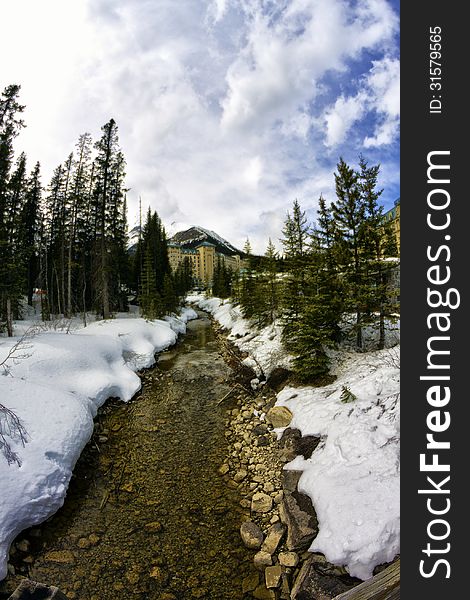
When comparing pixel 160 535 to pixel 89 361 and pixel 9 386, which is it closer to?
pixel 9 386

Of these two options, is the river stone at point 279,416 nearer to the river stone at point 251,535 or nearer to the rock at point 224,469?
the rock at point 224,469

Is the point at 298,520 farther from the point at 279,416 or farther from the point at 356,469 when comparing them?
the point at 279,416

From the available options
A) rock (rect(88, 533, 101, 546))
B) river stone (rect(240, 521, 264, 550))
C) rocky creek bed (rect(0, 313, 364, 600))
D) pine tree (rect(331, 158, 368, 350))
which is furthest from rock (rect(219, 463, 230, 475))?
pine tree (rect(331, 158, 368, 350))

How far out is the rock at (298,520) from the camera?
464 centimetres

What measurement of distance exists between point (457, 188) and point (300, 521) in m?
5.64

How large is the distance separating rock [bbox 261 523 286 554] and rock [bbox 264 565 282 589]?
248 mm

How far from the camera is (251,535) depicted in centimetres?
503

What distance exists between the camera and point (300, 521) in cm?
493

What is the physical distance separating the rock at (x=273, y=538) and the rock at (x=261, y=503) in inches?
18.9

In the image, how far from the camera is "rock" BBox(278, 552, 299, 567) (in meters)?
4.45

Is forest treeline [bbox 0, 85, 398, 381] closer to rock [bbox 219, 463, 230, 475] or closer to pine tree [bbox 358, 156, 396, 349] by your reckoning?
pine tree [bbox 358, 156, 396, 349]

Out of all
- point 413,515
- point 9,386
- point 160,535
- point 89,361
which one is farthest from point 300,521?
point 89,361

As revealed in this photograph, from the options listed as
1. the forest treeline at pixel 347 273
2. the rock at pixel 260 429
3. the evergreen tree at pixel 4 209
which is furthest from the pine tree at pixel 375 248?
the evergreen tree at pixel 4 209

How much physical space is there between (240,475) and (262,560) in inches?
88.3
